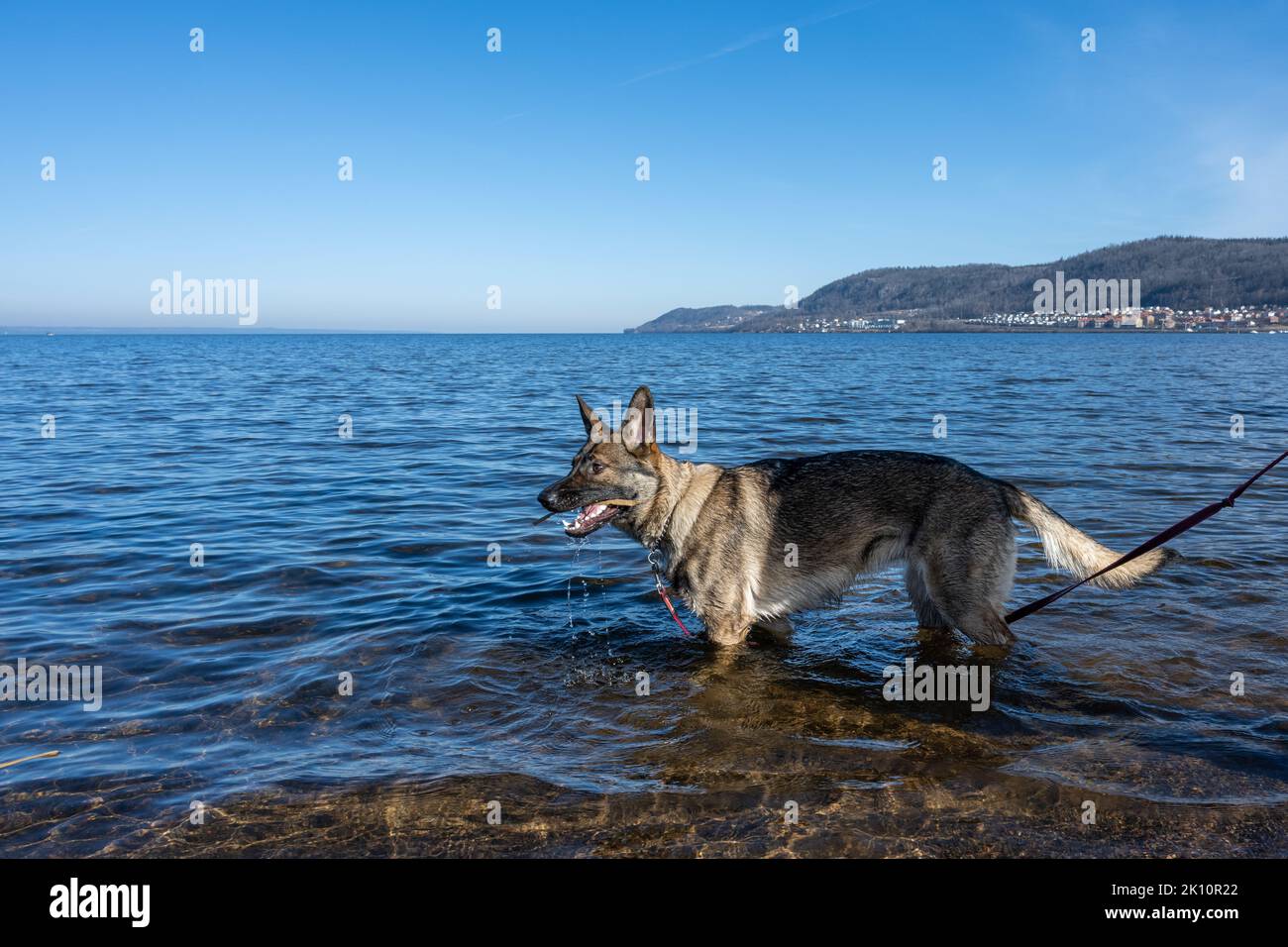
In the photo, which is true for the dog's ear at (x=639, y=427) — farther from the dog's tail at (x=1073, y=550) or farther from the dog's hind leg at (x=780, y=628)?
the dog's tail at (x=1073, y=550)

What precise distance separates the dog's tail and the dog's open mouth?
12.4ft

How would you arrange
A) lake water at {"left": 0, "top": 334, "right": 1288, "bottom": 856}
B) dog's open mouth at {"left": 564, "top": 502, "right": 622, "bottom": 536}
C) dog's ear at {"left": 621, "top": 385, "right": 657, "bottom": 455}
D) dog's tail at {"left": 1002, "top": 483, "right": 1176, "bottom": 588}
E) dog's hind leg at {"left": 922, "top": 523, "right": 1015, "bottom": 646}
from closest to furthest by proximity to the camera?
lake water at {"left": 0, "top": 334, "right": 1288, "bottom": 856} < dog's tail at {"left": 1002, "top": 483, "right": 1176, "bottom": 588} < dog's hind leg at {"left": 922, "top": 523, "right": 1015, "bottom": 646} < dog's ear at {"left": 621, "top": 385, "right": 657, "bottom": 455} < dog's open mouth at {"left": 564, "top": 502, "right": 622, "bottom": 536}

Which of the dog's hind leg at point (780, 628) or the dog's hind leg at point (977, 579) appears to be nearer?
the dog's hind leg at point (977, 579)

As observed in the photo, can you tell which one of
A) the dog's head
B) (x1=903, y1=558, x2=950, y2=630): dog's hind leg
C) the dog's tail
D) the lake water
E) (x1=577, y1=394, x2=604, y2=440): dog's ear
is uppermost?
(x1=577, y1=394, x2=604, y2=440): dog's ear

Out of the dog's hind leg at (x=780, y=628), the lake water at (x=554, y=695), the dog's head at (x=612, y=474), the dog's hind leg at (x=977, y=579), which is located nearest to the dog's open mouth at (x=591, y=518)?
the dog's head at (x=612, y=474)

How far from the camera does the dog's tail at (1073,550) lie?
6953 millimetres

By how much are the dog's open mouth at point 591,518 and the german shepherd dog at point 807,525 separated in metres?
0.01

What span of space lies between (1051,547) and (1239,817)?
2.67m

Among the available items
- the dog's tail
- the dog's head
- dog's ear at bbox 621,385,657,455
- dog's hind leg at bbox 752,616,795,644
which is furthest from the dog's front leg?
the dog's tail

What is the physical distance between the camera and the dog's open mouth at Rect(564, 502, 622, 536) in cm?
802

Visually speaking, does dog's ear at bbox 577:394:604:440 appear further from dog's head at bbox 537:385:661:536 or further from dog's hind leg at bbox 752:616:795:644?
dog's hind leg at bbox 752:616:795:644

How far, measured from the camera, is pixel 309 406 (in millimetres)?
33656

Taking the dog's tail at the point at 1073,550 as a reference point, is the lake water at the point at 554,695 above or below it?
below

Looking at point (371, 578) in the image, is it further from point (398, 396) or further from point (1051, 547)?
point (398, 396)
